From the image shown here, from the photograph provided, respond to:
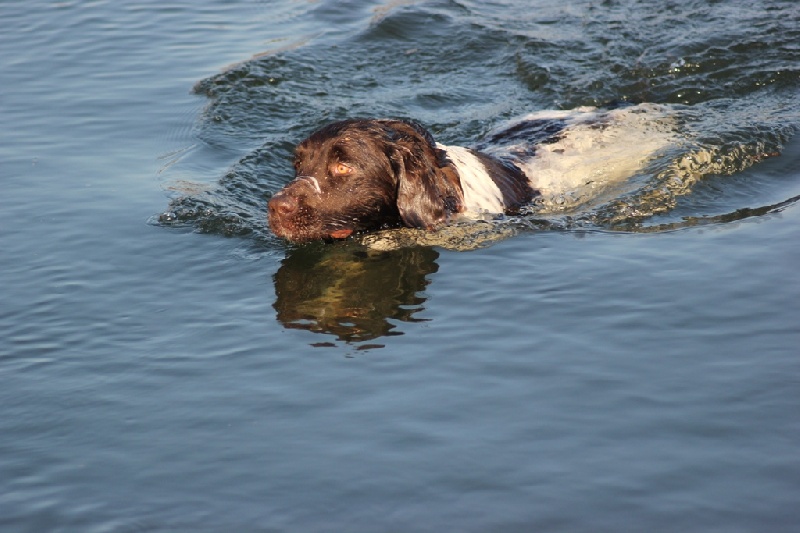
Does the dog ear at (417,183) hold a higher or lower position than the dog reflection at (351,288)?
higher

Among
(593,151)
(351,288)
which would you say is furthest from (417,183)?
(593,151)

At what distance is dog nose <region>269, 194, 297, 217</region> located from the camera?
6.91 m

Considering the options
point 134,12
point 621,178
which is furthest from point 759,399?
point 134,12

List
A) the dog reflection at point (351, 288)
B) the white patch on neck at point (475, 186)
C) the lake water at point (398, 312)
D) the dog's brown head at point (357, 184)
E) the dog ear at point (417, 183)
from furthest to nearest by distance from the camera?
the white patch on neck at point (475, 186)
the dog ear at point (417, 183)
the dog's brown head at point (357, 184)
the dog reflection at point (351, 288)
the lake water at point (398, 312)

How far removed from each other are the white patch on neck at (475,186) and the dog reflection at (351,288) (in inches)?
18.3

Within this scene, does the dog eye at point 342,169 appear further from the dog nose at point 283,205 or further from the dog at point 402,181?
the dog nose at point 283,205

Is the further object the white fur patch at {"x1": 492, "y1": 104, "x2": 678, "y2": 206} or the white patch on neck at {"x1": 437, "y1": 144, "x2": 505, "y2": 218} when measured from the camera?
the white fur patch at {"x1": 492, "y1": 104, "x2": 678, "y2": 206}

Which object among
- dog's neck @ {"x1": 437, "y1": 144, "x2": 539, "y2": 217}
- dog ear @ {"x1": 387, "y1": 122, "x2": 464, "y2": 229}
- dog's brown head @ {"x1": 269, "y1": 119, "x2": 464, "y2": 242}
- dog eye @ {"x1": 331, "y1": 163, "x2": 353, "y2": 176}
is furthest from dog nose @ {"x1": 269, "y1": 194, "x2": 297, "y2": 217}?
dog's neck @ {"x1": 437, "y1": 144, "x2": 539, "y2": 217}

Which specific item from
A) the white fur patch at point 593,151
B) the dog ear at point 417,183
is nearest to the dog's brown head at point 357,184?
the dog ear at point 417,183

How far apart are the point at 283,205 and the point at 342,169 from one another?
476 mm

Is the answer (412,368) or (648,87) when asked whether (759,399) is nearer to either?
(412,368)

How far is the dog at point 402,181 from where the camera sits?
706 centimetres

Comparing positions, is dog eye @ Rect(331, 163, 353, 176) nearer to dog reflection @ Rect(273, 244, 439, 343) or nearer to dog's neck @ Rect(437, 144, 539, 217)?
dog reflection @ Rect(273, 244, 439, 343)

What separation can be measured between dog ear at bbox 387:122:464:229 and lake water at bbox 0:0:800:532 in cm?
23
